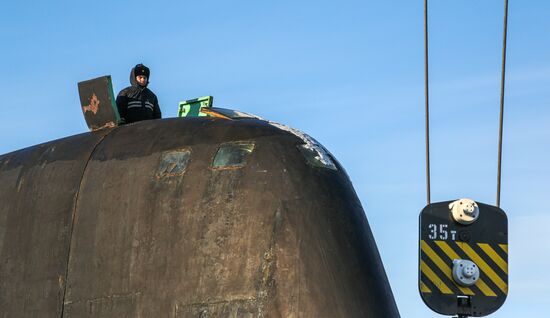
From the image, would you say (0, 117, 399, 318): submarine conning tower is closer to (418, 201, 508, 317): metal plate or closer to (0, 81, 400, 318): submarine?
(0, 81, 400, 318): submarine

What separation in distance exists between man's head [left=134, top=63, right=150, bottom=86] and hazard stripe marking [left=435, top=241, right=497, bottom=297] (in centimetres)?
496

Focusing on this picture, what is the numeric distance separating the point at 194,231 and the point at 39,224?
7.00 ft

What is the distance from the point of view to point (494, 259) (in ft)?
35.7

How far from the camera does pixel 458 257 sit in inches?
424

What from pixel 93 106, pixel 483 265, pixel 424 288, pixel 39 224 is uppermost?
pixel 93 106

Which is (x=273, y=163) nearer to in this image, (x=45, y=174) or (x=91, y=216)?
(x=91, y=216)

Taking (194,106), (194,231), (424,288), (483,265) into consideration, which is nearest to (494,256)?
(483,265)

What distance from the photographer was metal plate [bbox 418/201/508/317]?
10.6 m


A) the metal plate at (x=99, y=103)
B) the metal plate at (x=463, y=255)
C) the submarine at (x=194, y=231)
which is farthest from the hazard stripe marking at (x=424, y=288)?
the metal plate at (x=99, y=103)

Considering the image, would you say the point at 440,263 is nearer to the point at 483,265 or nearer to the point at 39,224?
the point at 483,265

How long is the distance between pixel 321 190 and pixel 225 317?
1.69m

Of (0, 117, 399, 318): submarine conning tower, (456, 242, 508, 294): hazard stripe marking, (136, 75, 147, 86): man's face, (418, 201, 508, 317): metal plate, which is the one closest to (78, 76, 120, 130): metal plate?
(0, 117, 399, 318): submarine conning tower

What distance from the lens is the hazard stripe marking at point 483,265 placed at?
10.8 metres

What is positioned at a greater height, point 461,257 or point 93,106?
point 93,106
